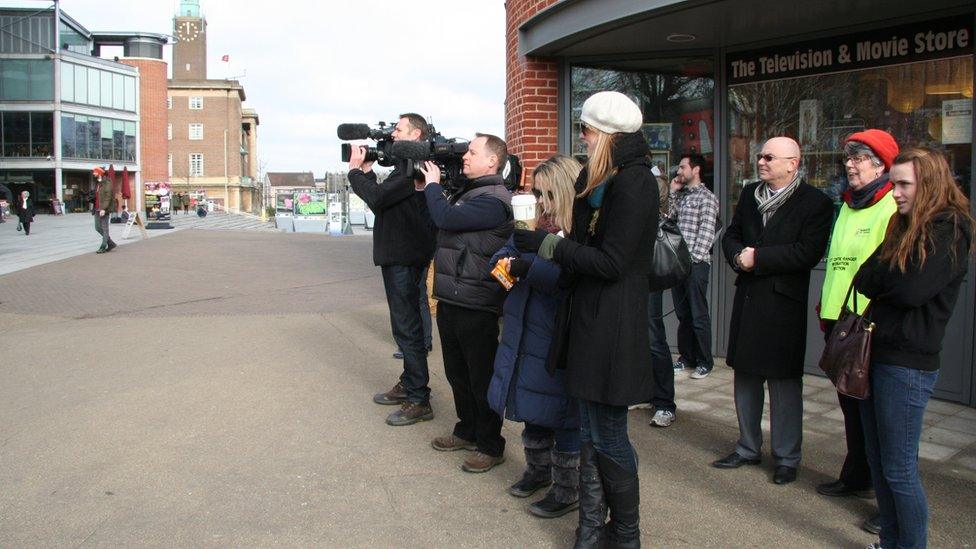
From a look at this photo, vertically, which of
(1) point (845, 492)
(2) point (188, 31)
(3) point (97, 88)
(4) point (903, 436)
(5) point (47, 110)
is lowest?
(1) point (845, 492)

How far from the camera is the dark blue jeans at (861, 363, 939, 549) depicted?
3.30 meters

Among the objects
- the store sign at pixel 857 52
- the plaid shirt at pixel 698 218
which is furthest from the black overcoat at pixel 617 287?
the store sign at pixel 857 52

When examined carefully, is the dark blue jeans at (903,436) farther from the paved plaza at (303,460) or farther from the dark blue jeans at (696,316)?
the dark blue jeans at (696,316)

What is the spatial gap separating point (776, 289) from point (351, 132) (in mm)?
2707

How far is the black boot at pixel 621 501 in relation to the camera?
11.1 ft

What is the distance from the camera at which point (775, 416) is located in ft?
14.7

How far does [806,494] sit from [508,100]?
5460 millimetres

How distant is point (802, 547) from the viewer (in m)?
3.62

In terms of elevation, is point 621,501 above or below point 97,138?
below

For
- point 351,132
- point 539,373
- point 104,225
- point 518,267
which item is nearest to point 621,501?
point 539,373

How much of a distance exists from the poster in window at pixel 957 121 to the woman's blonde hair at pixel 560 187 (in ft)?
11.5

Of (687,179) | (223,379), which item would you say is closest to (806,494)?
(687,179)

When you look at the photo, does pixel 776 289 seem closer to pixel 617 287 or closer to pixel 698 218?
pixel 617 287

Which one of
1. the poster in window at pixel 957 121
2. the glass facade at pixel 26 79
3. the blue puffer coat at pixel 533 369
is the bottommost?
the blue puffer coat at pixel 533 369
